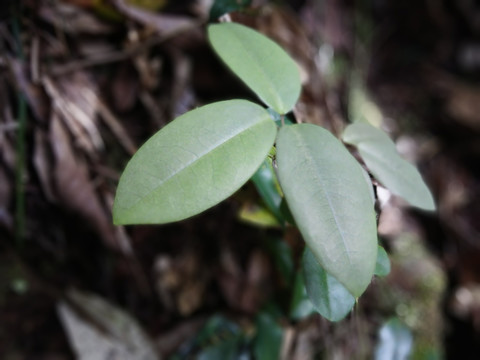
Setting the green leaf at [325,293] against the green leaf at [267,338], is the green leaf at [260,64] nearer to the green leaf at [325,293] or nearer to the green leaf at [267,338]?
the green leaf at [325,293]

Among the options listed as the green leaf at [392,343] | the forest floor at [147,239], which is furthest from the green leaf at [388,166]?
the green leaf at [392,343]

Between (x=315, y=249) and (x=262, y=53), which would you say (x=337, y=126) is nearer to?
(x=262, y=53)

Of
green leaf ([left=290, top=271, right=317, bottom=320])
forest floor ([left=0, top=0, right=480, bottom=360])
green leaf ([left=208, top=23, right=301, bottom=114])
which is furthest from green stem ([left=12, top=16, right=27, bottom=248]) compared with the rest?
green leaf ([left=290, top=271, right=317, bottom=320])

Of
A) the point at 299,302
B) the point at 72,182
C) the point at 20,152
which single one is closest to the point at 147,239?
the point at 72,182

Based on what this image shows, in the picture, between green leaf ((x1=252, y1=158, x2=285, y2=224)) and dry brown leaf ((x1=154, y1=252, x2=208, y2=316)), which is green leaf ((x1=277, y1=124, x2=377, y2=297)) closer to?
green leaf ((x1=252, y1=158, x2=285, y2=224))

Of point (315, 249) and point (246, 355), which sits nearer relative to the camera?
point (315, 249)

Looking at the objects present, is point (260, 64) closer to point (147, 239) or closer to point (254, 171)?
point (254, 171)

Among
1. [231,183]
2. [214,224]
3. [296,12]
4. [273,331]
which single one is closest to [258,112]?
[231,183]
